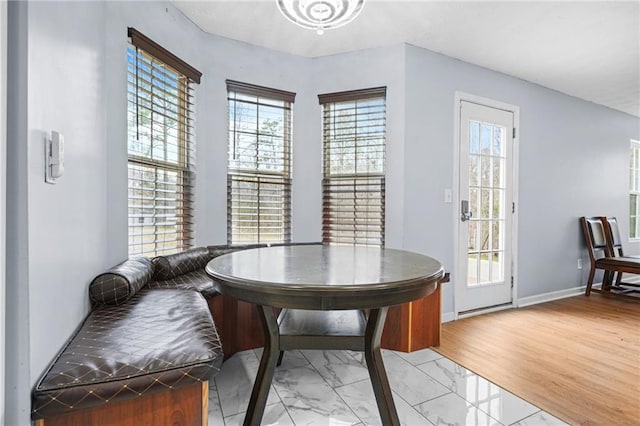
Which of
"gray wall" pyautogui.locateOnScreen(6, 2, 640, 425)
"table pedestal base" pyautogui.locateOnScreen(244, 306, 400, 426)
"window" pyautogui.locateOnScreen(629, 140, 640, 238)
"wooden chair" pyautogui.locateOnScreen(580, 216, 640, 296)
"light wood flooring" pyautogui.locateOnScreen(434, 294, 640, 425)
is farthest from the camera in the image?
"window" pyautogui.locateOnScreen(629, 140, 640, 238)

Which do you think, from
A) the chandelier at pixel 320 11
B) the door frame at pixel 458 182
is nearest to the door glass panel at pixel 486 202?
the door frame at pixel 458 182

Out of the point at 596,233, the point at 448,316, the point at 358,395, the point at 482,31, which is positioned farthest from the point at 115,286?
the point at 596,233

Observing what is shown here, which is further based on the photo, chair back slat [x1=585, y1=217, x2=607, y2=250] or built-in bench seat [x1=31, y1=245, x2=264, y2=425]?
chair back slat [x1=585, y1=217, x2=607, y2=250]

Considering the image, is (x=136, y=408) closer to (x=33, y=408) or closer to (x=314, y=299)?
(x=33, y=408)

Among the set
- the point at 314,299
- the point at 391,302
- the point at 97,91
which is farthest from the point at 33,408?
the point at 97,91

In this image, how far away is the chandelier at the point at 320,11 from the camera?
1.54 m

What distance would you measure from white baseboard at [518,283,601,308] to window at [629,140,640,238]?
1.57 meters

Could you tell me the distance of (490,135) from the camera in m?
3.34

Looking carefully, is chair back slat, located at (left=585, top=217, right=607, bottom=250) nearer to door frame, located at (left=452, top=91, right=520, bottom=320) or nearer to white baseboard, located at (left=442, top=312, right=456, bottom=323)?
door frame, located at (left=452, top=91, right=520, bottom=320)

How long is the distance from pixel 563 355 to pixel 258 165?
274 cm

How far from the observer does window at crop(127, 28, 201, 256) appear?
2.11 metres

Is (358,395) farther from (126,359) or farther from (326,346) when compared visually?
(126,359)

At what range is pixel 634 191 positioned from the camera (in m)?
4.79

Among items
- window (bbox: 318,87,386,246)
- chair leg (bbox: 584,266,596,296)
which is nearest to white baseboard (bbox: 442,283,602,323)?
chair leg (bbox: 584,266,596,296)
